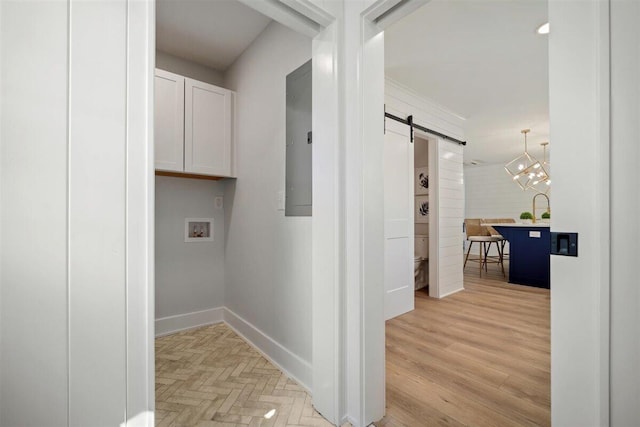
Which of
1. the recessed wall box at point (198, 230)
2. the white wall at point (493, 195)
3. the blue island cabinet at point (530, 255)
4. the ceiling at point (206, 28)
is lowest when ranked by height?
the blue island cabinet at point (530, 255)

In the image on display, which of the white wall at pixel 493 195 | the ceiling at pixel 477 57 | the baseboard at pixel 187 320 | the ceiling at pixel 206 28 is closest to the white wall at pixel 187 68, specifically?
the ceiling at pixel 206 28

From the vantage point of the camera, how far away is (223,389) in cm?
179

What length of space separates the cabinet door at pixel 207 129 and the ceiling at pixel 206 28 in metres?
0.37

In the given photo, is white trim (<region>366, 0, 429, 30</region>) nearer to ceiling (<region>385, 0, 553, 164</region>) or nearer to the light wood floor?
ceiling (<region>385, 0, 553, 164</region>)

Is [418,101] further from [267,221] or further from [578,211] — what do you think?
[578,211]

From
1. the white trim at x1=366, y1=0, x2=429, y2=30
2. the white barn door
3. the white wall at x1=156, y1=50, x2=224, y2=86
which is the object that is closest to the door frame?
the white trim at x1=366, y1=0, x2=429, y2=30

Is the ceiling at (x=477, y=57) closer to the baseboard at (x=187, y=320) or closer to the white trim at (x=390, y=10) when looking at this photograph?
the white trim at (x=390, y=10)

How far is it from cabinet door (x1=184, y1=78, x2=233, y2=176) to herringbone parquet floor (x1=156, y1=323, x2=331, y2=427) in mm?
1548

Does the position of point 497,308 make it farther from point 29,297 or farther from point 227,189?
point 29,297

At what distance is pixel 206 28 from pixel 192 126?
81cm

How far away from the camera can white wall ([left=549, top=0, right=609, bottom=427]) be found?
723mm

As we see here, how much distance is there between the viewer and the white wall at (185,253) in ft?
8.69

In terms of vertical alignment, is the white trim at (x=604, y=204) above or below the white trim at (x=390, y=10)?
below

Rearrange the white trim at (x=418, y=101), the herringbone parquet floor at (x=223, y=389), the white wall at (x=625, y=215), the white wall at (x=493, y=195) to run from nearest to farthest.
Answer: the white wall at (x=625, y=215) → the herringbone parquet floor at (x=223, y=389) → the white trim at (x=418, y=101) → the white wall at (x=493, y=195)
